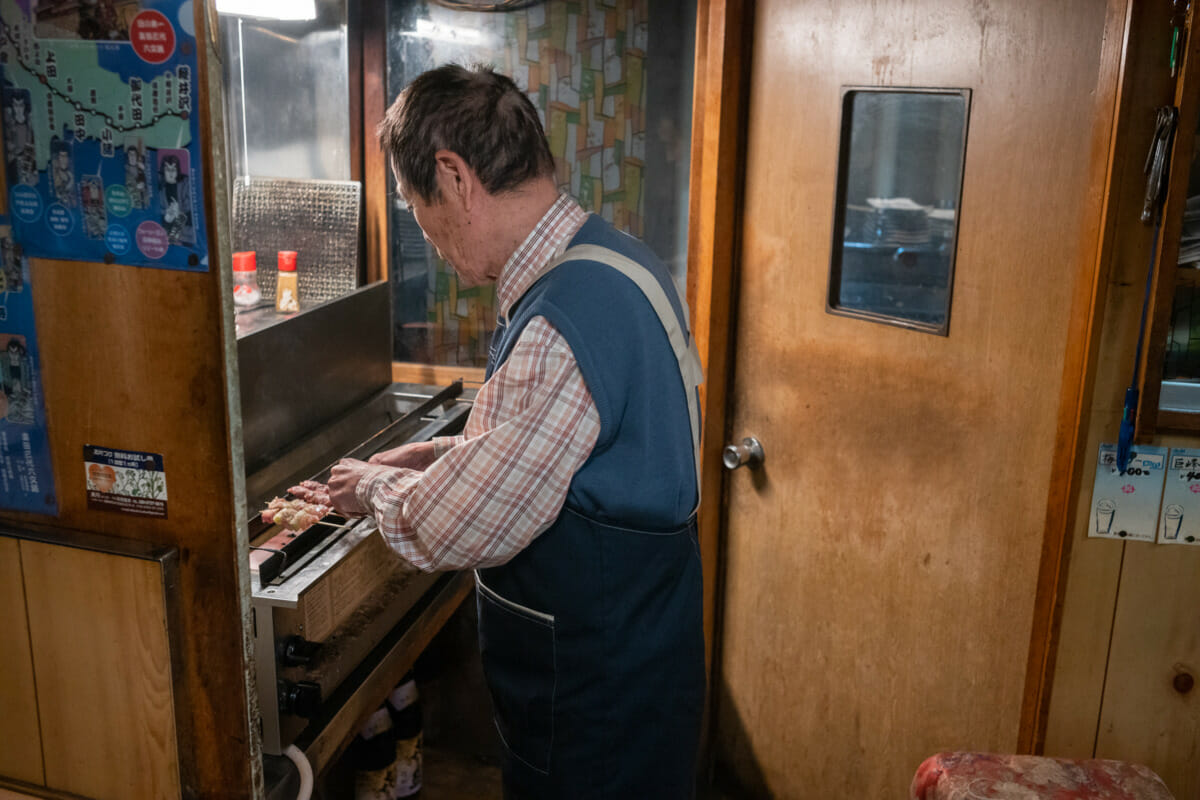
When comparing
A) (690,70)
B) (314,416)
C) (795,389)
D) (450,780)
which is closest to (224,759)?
(314,416)

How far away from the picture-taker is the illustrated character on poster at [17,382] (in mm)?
1334

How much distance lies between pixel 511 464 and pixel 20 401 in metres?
0.65

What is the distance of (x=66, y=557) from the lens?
4.51ft

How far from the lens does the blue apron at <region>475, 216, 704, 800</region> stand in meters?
1.46

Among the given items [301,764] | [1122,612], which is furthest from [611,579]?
[1122,612]

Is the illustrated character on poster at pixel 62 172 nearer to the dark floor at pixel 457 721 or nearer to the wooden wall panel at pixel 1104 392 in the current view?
the wooden wall panel at pixel 1104 392

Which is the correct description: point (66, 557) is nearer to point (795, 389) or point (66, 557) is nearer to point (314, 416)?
point (314, 416)

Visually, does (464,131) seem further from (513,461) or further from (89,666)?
(89,666)

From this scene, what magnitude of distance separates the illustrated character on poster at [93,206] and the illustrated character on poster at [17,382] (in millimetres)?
186

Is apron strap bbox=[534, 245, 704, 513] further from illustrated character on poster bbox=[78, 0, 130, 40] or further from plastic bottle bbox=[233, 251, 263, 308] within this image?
plastic bottle bbox=[233, 251, 263, 308]

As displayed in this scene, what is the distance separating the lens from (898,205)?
2.15 meters

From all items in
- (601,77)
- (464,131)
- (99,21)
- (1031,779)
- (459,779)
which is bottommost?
(459,779)

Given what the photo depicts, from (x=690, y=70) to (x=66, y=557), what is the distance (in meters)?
1.96

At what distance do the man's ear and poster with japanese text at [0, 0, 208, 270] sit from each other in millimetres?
378
